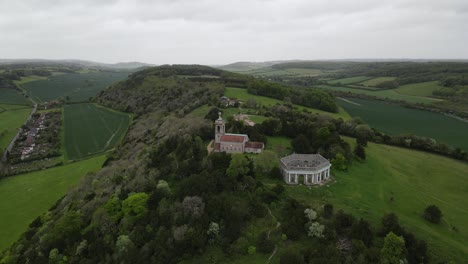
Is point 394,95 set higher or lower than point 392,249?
higher

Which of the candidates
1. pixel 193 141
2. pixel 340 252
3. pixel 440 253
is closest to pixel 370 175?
pixel 440 253

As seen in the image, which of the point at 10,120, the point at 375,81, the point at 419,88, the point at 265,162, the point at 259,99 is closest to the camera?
the point at 265,162

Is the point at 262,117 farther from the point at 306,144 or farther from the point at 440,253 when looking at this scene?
the point at 440,253

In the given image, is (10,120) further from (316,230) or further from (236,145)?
(316,230)

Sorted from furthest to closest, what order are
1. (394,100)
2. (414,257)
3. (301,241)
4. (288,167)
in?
1. (394,100)
2. (288,167)
3. (301,241)
4. (414,257)

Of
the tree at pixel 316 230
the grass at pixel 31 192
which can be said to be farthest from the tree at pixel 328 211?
the grass at pixel 31 192

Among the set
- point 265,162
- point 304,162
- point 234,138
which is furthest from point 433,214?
point 234,138
